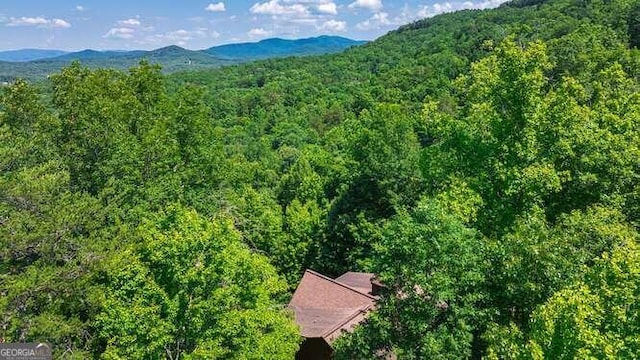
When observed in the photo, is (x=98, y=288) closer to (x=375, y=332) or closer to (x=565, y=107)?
(x=375, y=332)

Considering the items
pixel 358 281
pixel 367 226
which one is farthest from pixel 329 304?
pixel 367 226

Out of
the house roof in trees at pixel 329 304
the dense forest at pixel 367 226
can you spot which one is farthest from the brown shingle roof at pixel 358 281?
the dense forest at pixel 367 226

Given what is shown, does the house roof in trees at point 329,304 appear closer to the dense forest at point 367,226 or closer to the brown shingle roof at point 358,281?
the brown shingle roof at point 358,281

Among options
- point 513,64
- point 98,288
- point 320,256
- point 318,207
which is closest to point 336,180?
point 318,207

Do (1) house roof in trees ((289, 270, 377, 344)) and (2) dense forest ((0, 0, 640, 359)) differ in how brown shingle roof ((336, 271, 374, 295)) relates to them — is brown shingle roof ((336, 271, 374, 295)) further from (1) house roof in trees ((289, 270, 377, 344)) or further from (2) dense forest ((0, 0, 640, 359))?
(2) dense forest ((0, 0, 640, 359))

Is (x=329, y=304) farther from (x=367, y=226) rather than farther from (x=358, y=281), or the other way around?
(x=367, y=226)

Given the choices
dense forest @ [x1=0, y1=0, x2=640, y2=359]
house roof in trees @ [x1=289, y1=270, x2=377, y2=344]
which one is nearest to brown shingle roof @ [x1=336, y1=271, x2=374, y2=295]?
house roof in trees @ [x1=289, y1=270, x2=377, y2=344]
